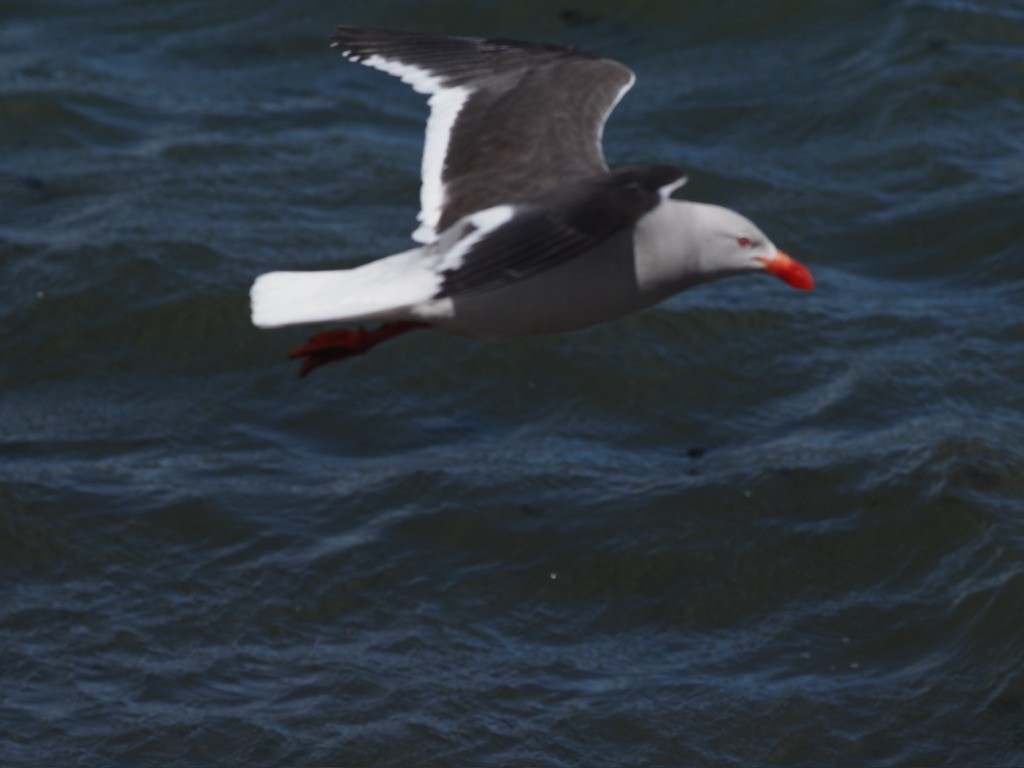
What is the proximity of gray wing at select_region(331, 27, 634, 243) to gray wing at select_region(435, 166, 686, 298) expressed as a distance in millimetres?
608

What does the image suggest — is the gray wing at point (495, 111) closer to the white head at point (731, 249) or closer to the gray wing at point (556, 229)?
the white head at point (731, 249)

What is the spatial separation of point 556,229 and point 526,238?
10 cm

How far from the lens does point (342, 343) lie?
6441 mm

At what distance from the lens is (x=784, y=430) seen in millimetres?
8359

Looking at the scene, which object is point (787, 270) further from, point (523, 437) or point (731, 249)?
point (523, 437)

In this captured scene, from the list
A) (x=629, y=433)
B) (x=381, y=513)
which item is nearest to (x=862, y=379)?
(x=629, y=433)

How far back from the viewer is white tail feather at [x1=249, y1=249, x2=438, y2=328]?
18.6 ft

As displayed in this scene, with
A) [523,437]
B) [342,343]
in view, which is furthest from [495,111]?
[523,437]

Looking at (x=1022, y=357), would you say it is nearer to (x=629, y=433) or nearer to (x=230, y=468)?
(x=629, y=433)

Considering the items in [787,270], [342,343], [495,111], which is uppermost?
[495,111]

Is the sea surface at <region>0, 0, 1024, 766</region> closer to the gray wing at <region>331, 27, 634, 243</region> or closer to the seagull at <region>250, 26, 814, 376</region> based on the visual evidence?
the seagull at <region>250, 26, 814, 376</region>

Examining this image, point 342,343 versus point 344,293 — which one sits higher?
point 344,293

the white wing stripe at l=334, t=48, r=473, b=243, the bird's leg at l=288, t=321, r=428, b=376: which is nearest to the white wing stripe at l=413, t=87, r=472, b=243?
the white wing stripe at l=334, t=48, r=473, b=243

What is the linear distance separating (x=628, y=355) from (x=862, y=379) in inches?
41.6
